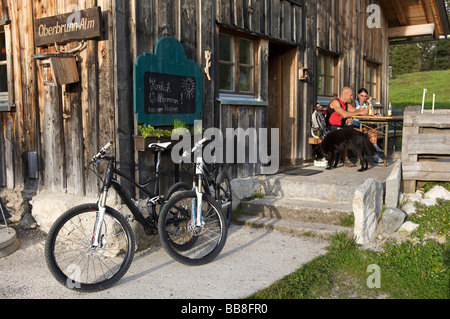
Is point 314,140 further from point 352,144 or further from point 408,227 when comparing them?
point 408,227

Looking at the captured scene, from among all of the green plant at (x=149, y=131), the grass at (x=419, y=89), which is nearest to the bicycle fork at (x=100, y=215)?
the green plant at (x=149, y=131)

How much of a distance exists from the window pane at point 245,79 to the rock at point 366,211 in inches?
103

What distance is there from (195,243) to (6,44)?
141 inches

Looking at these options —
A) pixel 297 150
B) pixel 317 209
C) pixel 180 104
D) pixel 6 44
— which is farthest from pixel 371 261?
pixel 6 44

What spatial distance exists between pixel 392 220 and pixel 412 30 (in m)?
9.58

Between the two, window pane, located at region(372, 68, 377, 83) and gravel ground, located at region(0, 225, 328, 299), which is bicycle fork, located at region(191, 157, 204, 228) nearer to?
gravel ground, located at region(0, 225, 328, 299)

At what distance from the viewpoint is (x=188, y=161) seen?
18.4 ft

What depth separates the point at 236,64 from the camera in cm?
667

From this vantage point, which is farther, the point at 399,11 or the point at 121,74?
the point at 399,11

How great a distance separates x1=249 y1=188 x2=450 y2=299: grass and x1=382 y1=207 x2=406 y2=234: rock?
0.63ft

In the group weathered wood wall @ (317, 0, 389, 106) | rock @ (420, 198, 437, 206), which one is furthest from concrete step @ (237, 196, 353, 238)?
weathered wood wall @ (317, 0, 389, 106)

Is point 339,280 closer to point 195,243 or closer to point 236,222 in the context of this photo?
point 195,243

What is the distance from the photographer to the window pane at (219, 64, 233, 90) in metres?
6.43

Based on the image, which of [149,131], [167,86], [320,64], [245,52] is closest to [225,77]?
[245,52]
